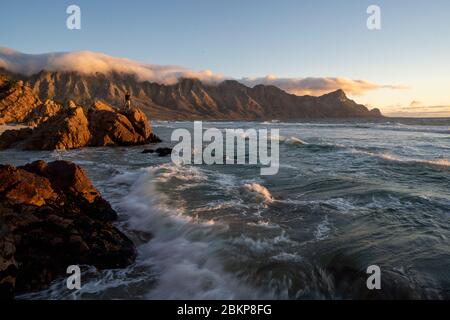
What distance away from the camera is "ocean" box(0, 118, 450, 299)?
6086 mm

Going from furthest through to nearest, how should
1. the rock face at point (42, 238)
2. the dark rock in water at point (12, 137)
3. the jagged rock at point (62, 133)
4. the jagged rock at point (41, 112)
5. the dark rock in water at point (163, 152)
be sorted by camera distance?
1. the jagged rock at point (41, 112)
2. the dark rock in water at point (12, 137)
3. the jagged rock at point (62, 133)
4. the dark rock in water at point (163, 152)
5. the rock face at point (42, 238)

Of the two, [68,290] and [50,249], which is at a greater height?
[50,249]

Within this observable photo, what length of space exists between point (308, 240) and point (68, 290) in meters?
4.94

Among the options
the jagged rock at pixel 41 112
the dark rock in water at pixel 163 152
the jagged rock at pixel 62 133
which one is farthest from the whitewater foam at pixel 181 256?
the jagged rock at pixel 41 112

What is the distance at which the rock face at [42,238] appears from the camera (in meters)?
5.91

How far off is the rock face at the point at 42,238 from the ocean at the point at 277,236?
0.31 m

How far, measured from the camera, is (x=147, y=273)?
21.6 ft

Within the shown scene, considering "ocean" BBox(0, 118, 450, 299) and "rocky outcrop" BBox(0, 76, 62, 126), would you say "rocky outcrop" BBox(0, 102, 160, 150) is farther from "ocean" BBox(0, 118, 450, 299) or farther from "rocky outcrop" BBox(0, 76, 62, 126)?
"rocky outcrop" BBox(0, 76, 62, 126)

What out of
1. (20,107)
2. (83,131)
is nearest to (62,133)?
(83,131)
